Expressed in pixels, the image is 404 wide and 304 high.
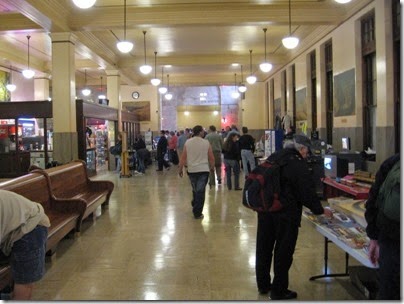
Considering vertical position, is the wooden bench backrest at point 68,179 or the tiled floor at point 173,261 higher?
the wooden bench backrest at point 68,179

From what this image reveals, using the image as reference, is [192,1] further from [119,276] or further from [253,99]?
[253,99]

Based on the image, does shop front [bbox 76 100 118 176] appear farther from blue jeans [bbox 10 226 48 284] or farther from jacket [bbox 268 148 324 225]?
jacket [bbox 268 148 324 225]

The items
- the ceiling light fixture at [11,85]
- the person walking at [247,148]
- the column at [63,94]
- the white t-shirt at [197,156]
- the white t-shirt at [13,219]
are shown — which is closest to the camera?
the white t-shirt at [13,219]

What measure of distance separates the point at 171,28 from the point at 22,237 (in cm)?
969

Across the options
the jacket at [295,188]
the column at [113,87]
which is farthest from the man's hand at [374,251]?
the column at [113,87]

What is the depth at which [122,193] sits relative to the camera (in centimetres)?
996

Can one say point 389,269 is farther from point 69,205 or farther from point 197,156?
point 197,156

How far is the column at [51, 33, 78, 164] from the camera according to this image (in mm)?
10625

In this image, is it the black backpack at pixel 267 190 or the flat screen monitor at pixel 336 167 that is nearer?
the black backpack at pixel 267 190

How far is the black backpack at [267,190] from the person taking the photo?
3.44 m

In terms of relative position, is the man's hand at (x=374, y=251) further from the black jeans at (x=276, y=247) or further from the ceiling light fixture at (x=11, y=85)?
the ceiling light fixture at (x=11, y=85)

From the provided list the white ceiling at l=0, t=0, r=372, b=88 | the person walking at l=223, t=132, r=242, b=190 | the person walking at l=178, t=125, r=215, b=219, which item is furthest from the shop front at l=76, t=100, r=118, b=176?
the person walking at l=178, t=125, r=215, b=219

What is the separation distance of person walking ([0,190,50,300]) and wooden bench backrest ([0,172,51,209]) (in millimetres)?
1496

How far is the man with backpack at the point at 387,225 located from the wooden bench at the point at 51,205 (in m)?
3.40
